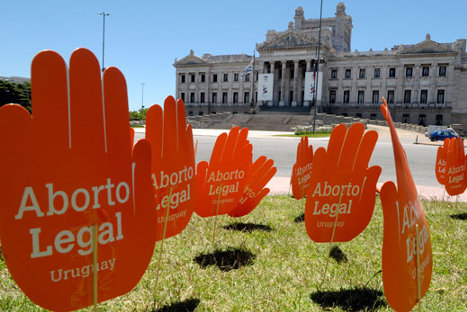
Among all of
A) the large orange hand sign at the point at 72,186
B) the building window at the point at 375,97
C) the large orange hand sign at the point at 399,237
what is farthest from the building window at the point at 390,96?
the large orange hand sign at the point at 72,186

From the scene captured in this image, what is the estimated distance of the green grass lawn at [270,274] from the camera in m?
2.62

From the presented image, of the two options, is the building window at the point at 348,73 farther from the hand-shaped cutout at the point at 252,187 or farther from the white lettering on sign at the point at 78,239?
the white lettering on sign at the point at 78,239

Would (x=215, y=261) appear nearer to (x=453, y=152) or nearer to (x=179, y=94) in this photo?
(x=453, y=152)

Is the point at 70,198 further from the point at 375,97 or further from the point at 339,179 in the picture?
the point at 375,97

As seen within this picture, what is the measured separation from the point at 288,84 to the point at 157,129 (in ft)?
177

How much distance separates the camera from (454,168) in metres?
5.42

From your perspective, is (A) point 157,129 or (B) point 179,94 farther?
(B) point 179,94

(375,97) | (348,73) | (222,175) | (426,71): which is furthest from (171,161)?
A: (348,73)

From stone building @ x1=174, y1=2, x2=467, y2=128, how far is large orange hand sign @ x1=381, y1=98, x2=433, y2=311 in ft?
139

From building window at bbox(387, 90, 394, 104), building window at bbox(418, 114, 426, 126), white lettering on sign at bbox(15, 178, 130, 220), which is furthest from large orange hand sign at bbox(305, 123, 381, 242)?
building window at bbox(387, 90, 394, 104)

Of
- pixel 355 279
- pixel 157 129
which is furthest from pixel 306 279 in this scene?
pixel 157 129

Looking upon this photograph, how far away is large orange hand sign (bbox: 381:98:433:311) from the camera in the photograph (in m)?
1.76

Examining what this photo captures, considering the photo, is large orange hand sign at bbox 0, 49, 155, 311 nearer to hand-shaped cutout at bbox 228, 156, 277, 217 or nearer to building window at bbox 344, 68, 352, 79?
hand-shaped cutout at bbox 228, 156, 277, 217

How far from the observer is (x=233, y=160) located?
3852mm
